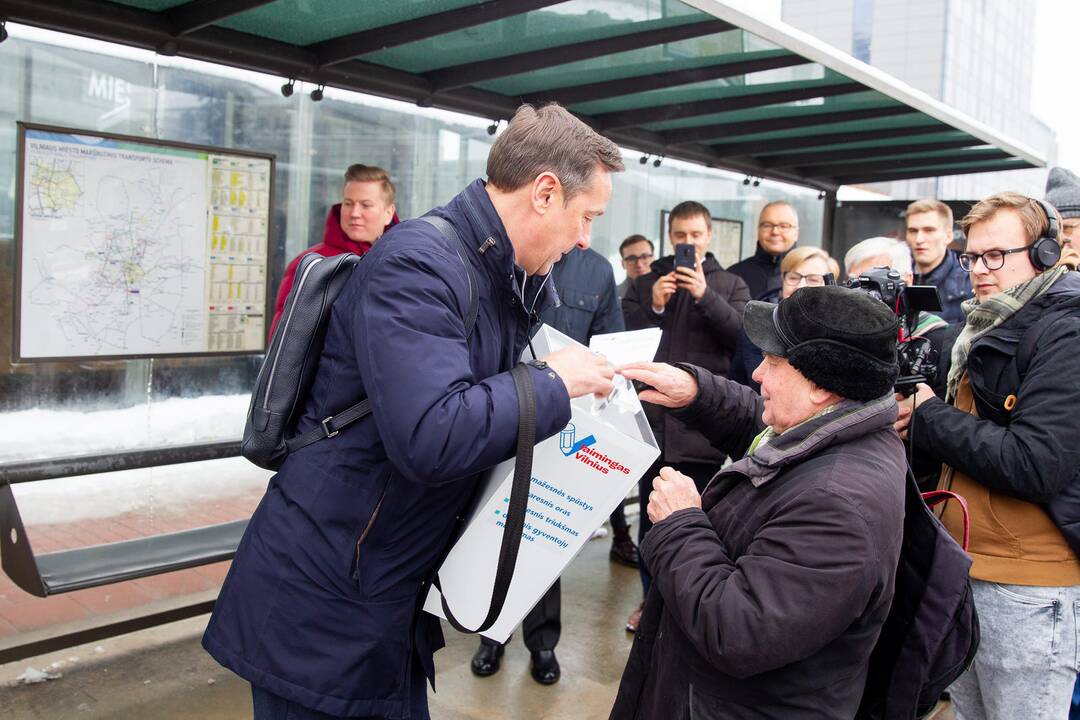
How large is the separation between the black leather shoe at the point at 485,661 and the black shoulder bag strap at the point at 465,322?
249 centimetres

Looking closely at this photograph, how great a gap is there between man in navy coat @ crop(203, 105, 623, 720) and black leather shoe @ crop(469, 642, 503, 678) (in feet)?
7.10

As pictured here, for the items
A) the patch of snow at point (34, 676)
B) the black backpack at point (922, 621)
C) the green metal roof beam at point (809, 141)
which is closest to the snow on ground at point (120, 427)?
the patch of snow at point (34, 676)

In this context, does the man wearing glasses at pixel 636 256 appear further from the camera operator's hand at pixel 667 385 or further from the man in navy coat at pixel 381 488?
the man in navy coat at pixel 381 488

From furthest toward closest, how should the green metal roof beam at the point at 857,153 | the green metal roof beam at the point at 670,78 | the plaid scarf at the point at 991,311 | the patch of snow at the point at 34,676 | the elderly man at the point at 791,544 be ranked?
the green metal roof beam at the point at 857,153 < the green metal roof beam at the point at 670,78 < the patch of snow at the point at 34,676 < the plaid scarf at the point at 991,311 < the elderly man at the point at 791,544

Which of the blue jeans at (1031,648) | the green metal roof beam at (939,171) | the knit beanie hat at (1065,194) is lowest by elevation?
the blue jeans at (1031,648)

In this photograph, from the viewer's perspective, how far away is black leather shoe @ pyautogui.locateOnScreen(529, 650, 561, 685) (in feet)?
12.7

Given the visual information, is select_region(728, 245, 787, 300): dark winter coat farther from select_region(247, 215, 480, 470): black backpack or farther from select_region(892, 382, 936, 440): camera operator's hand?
select_region(247, 215, 480, 470): black backpack

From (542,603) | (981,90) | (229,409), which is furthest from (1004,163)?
(981,90)

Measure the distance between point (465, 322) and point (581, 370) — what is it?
238 millimetres

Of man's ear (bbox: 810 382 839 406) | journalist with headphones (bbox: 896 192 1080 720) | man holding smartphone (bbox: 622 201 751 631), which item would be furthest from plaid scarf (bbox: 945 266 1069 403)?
man holding smartphone (bbox: 622 201 751 631)

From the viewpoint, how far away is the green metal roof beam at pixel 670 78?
178 inches

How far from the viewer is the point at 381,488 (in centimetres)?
168

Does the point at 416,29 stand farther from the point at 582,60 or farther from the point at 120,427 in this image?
the point at 120,427

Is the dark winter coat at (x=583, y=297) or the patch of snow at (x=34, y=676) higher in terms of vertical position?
the dark winter coat at (x=583, y=297)
